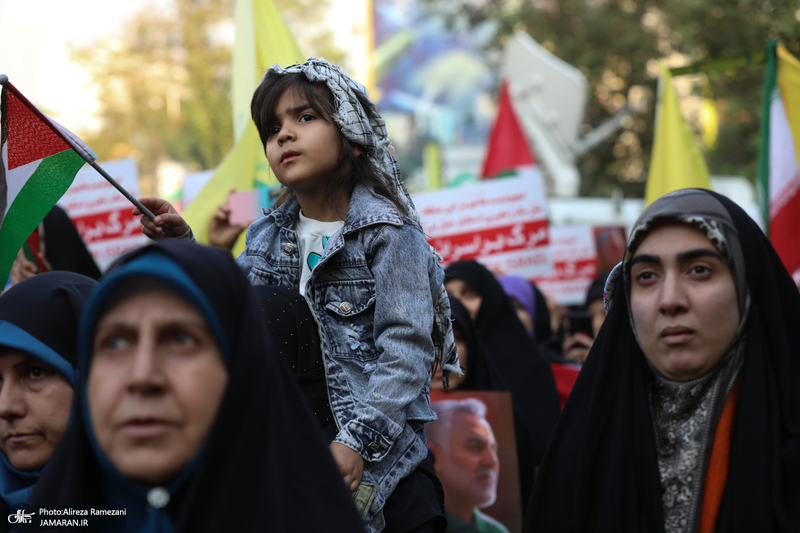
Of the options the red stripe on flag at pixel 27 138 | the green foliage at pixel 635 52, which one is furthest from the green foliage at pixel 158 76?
the red stripe on flag at pixel 27 138

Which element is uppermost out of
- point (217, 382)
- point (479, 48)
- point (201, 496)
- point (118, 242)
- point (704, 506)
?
point (479, 48)

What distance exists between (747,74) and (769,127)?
10.2 m

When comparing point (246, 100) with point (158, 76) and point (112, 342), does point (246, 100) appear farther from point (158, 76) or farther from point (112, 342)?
point (158, 76)

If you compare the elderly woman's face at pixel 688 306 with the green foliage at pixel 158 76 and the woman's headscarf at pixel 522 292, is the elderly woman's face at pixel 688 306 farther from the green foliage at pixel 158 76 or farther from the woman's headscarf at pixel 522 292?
the green foliage at pixel 158 76

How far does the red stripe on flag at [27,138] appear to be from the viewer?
2.54 metres

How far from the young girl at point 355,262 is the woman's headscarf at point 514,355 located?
73.4 inches

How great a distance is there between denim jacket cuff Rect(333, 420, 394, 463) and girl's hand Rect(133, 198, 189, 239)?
82cm

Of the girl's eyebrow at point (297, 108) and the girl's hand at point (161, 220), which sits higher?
the girl's eyebrow at point (297, 108)

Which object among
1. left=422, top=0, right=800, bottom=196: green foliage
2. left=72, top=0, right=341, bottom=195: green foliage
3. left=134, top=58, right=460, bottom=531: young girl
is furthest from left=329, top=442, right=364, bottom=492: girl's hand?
left=72, top=0, right=341, bottom=195: green foliage

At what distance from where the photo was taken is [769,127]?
5.38m

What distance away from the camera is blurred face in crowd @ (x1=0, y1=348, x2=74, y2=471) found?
2.14m

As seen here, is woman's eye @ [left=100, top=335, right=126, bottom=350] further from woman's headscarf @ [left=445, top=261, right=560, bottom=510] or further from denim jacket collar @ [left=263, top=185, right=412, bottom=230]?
woman's headscarf @ [left=445, top=261, right=560, bottom=510]

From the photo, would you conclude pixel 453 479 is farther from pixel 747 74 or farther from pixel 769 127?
pixel 747 74

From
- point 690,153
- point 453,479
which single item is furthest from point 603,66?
point 453,479
